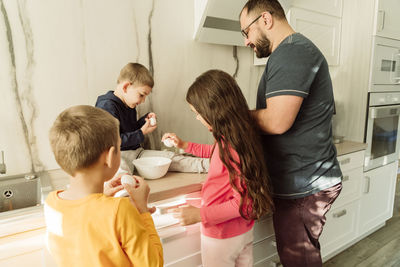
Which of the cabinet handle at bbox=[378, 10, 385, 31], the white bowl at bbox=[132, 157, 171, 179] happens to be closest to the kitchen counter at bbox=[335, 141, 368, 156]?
the cabinet handle at bbox=[378, 10, 385, 31]

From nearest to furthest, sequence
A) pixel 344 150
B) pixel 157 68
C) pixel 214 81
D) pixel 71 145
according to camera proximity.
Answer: pixel 71 145, pixel 214 81, pixel 157 68, pixel 344 150

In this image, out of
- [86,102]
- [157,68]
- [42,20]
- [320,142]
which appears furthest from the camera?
[157,68]

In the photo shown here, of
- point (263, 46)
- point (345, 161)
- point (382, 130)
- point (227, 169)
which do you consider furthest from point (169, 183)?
point (382, 130)

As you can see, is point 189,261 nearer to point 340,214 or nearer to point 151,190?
point 151,190

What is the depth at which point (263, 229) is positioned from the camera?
4.76 ft

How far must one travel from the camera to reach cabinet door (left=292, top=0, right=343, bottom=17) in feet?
5.83

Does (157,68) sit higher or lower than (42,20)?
lower

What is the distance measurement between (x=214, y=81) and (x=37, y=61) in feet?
2.88

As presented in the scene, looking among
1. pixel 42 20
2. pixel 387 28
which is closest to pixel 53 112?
pixel 42 20

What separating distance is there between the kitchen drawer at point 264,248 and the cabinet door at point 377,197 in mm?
1082

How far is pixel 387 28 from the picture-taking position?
82.7 inches

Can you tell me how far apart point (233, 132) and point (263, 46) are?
1.46 feet

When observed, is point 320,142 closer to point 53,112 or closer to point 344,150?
point 344,150

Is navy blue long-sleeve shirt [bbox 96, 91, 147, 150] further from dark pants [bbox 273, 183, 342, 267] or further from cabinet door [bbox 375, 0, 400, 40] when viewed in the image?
cabinet door [bbox 375, 0, 400, 40]
